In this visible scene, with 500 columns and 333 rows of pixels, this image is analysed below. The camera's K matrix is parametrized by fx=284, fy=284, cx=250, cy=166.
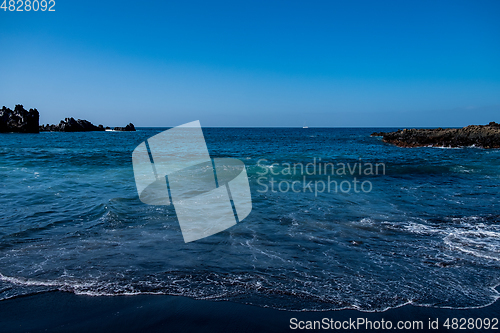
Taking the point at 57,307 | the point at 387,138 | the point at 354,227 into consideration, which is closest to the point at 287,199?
the point at 354,227

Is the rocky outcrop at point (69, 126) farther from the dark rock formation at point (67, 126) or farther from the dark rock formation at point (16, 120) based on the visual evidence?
the dark rock formation at point (16, 120)

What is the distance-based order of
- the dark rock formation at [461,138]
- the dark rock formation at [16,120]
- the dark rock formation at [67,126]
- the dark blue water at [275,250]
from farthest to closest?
the dark rock formation at [67,126], the dark rock formation at [16,120], the dark rock formation at [461,138], the dark blue water at [275,250]

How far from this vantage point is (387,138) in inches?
1818

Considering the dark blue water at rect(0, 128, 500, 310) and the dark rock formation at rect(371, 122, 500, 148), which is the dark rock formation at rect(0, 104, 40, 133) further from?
the dark rock formation at rect(371, 122, 500, 148)

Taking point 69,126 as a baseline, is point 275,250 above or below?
below

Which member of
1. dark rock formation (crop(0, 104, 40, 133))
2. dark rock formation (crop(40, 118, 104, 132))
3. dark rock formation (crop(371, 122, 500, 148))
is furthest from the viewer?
dark rock formation (crop(40, 118, 104, 132))

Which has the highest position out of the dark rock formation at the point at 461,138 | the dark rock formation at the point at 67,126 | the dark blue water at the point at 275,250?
the dark rock formation at the point at 67,126

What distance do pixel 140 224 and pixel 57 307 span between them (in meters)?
3.54

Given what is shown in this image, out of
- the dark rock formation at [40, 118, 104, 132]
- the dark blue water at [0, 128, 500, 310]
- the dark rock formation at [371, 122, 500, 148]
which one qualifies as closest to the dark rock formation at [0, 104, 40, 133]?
the dark rock formation at [40, 118, 104, 132]

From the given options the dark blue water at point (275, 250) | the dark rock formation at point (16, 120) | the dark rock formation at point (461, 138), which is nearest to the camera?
the dark blue water at point (275, 250)

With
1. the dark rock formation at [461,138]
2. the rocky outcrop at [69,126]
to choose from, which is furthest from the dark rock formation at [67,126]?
the dark rock formation at [461,138]

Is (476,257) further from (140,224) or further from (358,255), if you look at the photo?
(140,224)

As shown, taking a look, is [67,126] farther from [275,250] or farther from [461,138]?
[275,250]

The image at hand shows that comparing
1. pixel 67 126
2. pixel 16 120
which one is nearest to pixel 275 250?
pixel 16 120
